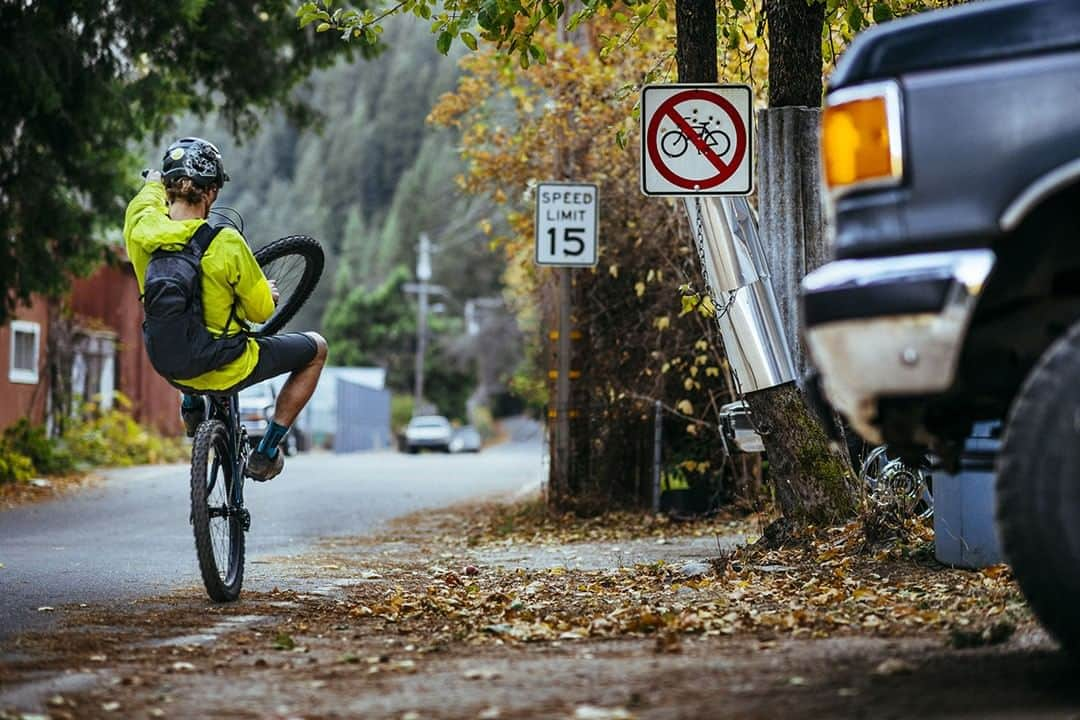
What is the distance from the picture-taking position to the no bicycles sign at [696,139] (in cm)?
904

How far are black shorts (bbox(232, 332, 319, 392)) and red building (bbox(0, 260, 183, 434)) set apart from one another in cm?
1814

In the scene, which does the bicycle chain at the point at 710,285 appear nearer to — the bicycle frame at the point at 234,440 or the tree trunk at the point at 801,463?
the tree trunk at the point at 801,463

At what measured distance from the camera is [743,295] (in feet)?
29.9

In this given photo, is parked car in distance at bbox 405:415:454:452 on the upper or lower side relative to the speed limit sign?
lower

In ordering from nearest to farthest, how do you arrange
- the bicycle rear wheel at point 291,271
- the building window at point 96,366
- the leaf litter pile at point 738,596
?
1. the leaf litter pile at point 738,596
2. the bicycle rear wheel at point 291,271
3. the building window at point 96,366

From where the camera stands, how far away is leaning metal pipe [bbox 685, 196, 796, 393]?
8984mm

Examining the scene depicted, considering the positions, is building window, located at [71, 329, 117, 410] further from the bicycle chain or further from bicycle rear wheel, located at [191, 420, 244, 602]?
bicycle rear wheel, located at [191, 420, 244, 602]

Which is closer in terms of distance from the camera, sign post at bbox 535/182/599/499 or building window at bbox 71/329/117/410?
sign post at bbox 535/182/599/499

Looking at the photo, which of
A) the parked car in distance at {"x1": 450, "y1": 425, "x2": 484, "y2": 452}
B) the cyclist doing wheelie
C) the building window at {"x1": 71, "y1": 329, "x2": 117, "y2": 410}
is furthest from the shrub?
the parked car in distance at {"x1": 450, "y1": 425, "x2": 484, "y2": 452}

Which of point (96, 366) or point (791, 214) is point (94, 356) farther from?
point (791, 214)

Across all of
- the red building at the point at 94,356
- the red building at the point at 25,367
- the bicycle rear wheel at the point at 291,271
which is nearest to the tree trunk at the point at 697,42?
the bicycle rear wheel at the point at 291,271

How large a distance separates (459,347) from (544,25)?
70.6m

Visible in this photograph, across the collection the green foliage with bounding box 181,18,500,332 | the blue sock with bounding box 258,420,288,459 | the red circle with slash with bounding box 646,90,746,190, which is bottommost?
the blue sock with bounding box 258,420,288,459

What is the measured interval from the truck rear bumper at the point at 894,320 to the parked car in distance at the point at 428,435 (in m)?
56.4
